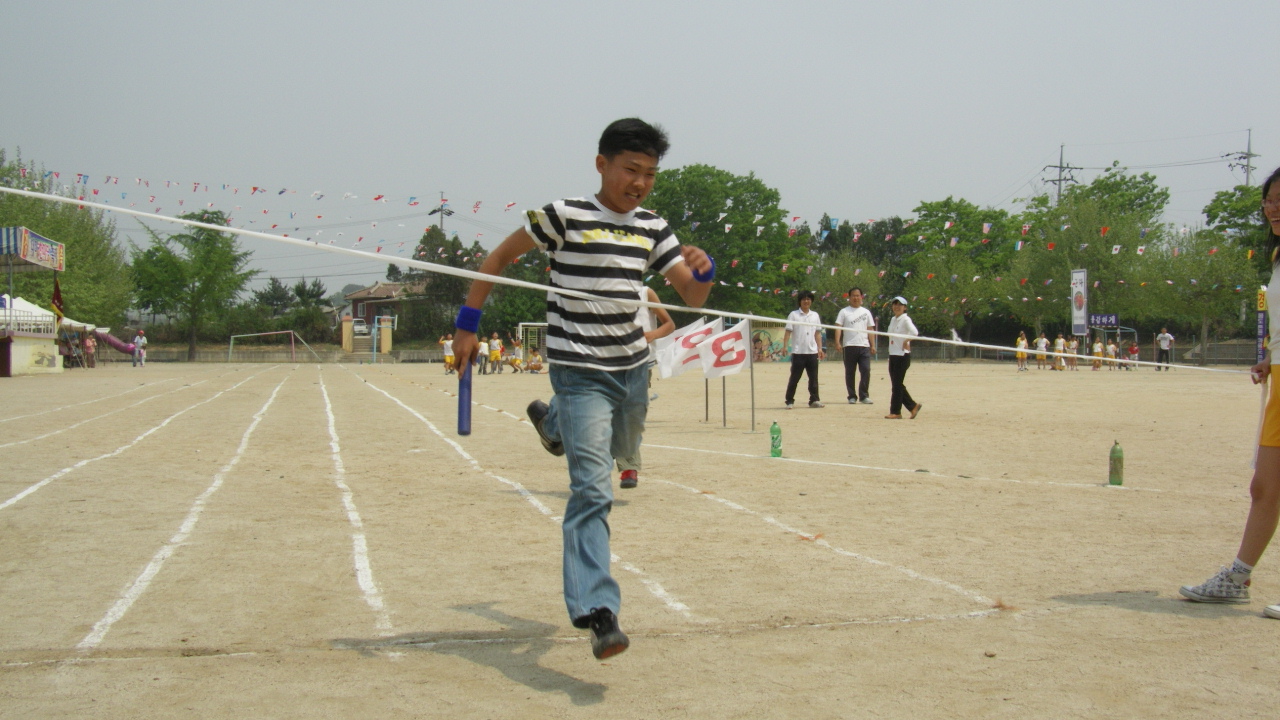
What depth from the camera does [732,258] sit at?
72.9 m

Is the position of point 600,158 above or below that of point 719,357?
above

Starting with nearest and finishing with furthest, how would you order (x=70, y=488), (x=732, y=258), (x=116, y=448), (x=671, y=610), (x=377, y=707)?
(x=377, y=707) → (x=671, y=610) → (x=70, y=488) → (x=116, y=448) → (x=732, y=258)

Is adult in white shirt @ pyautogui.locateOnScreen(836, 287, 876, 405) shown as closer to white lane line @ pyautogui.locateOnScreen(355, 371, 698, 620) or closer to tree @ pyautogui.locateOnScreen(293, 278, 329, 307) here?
white lane line @ pyautogui.locateOnScreen(355, 371, 698, 620)

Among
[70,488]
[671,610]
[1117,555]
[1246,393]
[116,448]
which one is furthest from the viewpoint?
[1246,393]

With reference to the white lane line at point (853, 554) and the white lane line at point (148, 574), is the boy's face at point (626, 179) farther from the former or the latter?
the white lane line at point (148, 574)

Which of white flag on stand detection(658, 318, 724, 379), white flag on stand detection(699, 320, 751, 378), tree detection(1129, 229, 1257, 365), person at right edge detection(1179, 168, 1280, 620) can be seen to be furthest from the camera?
tree detection(1129, 229, 1257, 365)

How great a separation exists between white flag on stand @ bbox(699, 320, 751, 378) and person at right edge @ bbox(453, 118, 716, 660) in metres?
8.00

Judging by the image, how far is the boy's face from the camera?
3.65 metres

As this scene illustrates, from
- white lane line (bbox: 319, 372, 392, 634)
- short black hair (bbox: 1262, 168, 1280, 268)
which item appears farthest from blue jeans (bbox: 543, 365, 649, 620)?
short black hair (bbox: 1262, 168, 1280, 268)

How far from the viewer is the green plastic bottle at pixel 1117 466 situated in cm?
765

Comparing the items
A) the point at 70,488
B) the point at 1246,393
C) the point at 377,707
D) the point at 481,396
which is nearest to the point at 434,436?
the point at 70,488

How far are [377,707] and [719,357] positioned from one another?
9078mm

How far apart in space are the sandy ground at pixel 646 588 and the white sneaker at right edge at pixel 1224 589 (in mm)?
74

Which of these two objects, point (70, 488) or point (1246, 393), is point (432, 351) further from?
point (70, 488)
